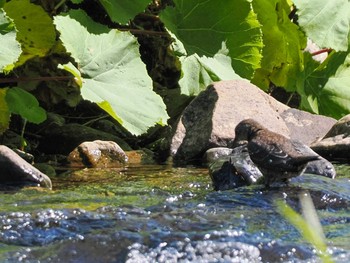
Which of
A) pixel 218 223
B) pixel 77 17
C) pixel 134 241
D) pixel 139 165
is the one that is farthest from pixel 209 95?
pixel 134 241

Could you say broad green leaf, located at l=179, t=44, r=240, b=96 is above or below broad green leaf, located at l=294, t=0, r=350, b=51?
below

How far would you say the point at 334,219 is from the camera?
240 cm

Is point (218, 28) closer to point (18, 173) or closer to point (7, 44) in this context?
point (7, 44)

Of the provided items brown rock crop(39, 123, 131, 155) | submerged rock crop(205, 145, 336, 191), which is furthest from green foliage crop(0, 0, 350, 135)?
submerged rock crop(205, 145, 336, 191)

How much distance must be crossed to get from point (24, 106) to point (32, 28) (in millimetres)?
428

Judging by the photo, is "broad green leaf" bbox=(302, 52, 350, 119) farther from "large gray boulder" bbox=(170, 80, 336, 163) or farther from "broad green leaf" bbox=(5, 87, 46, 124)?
"broad green leaf" bbox=(5, 87, 46, 124)

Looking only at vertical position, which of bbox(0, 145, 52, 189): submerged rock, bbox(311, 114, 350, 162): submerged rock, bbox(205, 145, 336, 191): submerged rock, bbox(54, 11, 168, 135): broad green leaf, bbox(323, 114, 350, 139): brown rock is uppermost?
bbox(54, 11, 168, 135): broad green leaf

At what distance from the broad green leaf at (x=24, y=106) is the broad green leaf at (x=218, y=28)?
1075mm

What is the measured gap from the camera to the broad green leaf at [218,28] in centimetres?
447

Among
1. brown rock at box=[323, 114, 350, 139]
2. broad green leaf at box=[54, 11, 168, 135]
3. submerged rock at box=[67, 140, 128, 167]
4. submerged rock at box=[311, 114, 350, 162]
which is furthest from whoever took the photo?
brown rock at box=[323, 114, 350, 139]

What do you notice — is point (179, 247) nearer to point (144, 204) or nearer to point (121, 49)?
point (144, 204)

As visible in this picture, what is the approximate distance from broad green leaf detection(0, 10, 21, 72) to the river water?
60 centimetres

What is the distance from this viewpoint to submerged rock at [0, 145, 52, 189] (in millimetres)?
3180

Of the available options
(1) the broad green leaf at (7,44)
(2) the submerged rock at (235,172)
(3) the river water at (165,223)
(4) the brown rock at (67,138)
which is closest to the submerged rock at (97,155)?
(4) the brown rock at (67,138)
